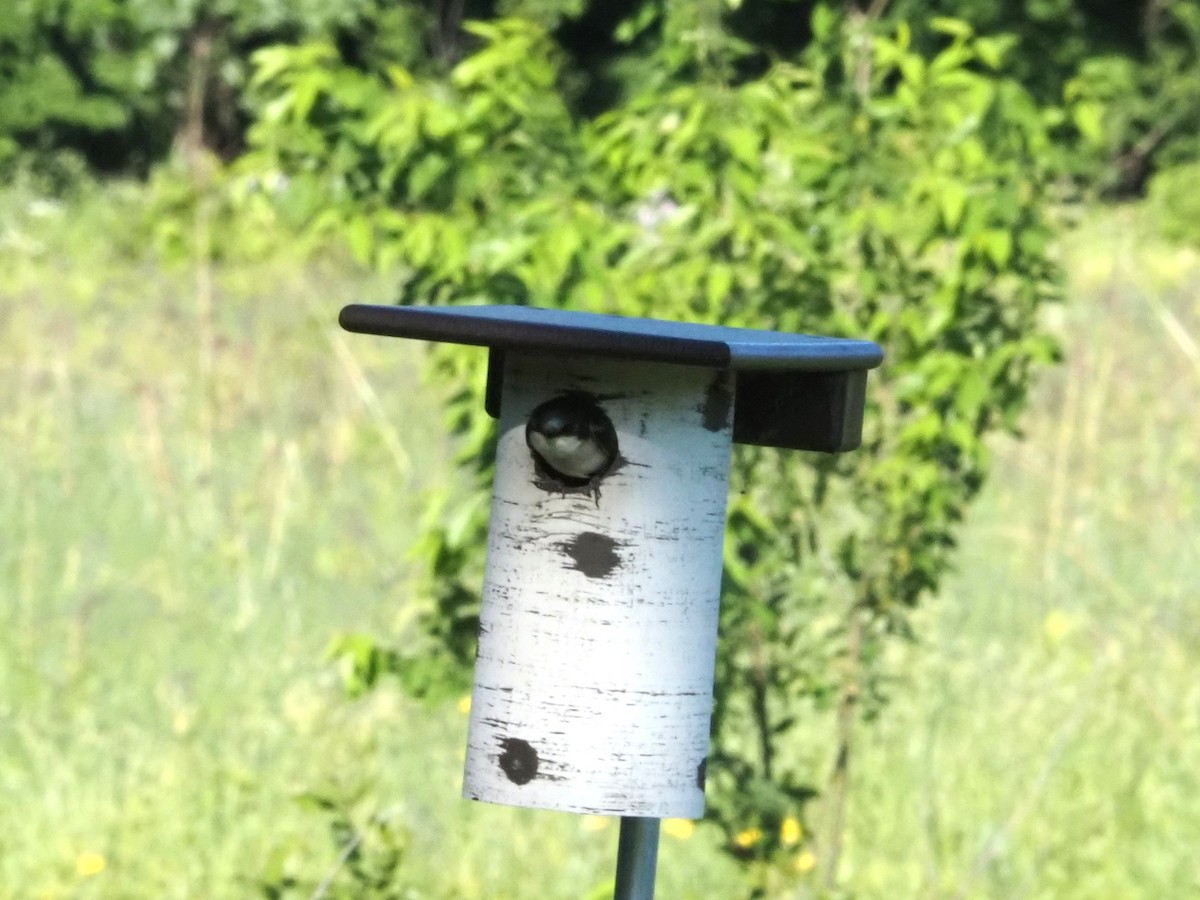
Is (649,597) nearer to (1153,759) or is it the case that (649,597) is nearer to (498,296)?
(498,296)

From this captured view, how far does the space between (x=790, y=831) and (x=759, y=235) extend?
3.55ft

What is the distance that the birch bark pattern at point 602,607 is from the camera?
1.95 meters

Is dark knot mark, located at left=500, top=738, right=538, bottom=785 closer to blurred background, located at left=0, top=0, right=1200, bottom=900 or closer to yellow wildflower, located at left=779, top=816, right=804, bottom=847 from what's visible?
blurred background, located at left=0, top=0, right=1200, bottom=900

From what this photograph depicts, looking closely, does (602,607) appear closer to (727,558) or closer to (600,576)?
(600,576)

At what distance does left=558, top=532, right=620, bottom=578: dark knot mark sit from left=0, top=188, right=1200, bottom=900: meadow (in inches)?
40.6

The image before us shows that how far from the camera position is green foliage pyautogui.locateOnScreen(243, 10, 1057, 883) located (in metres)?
3.27

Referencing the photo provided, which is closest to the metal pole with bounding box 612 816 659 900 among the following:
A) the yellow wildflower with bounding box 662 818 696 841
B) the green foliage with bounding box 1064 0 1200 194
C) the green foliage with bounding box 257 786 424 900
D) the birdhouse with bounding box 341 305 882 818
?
the birdhouse with bounding box 341 305 882 818

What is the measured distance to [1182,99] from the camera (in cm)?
2770

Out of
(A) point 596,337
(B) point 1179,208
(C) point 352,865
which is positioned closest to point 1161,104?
(B) point 1179,208

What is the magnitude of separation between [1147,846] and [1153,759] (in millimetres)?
401

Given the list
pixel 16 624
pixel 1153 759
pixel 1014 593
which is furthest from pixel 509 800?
pixel 1014 593

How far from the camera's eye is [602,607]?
1947 mm

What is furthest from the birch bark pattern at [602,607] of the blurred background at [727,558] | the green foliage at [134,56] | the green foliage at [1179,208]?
the green foliage at [134,56]

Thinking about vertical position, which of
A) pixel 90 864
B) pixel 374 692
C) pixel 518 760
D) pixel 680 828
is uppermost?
pixel 518 760
